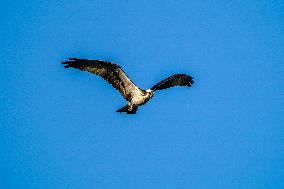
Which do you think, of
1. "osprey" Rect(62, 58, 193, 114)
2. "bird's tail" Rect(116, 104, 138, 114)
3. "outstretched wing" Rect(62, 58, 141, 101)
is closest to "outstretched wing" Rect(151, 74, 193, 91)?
"osprey" Rect(62, 58, 193, 114)

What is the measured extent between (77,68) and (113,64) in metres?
1.17

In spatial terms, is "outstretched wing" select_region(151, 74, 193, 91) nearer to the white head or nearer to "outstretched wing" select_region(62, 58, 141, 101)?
the white head

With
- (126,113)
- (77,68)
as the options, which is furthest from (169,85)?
(77,68)

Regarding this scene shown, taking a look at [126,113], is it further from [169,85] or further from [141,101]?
[169,85]

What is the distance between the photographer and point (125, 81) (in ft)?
50.1

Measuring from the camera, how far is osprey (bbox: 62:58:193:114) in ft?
47.2

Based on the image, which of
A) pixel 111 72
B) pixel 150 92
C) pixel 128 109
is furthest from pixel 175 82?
pixel 111 72

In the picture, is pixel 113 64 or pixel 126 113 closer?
pixel 113 64

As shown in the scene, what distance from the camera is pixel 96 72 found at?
15.0 meters

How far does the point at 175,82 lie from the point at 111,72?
8.12 ft

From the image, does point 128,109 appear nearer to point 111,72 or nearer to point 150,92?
point 150,92

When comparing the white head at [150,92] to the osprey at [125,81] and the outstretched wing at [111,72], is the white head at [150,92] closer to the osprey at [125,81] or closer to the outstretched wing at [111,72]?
the osprey at [125,81]

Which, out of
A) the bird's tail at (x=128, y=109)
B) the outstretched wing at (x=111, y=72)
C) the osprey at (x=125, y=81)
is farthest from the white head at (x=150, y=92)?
the bird's tail at (x=128, y=109)

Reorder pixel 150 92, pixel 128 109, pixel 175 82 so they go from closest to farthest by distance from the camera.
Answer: pixel 150 92 → pixel 128 109 → pixel 175 82
